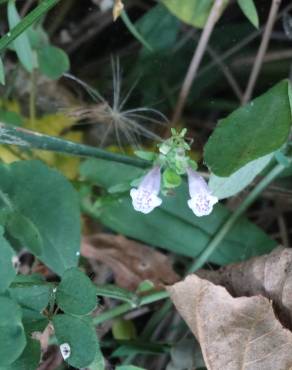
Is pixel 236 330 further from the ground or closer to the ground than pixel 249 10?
closer to the ground

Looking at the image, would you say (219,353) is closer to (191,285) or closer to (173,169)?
(191,285)

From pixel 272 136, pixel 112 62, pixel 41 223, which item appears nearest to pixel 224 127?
pixel 272 136

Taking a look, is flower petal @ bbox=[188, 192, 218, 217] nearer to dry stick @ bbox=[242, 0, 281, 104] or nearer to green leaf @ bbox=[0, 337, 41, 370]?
green leaf @ bbox=[0, 337, 41, 370]

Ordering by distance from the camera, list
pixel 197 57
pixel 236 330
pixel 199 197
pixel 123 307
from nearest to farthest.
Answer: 1. pixel 199 197
2. pixel 236 330
3. pixel 123 307
4. pixel 197 57

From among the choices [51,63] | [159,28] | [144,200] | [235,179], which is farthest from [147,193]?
[159,28]

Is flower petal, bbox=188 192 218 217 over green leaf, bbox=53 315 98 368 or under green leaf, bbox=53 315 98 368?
over

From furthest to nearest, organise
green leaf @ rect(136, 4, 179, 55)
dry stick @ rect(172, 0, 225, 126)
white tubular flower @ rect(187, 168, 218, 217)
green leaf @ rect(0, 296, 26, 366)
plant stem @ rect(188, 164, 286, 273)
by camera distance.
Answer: green leaf @ rect(136, 4, 179, 55) < dry stick @ rect(172, 0, 225, 126) < plant stem @ rect(188, 164, 286, 273) < white tubular flower @ rect(187, 168, 218, 217) < green leaf @ rect(0, 296, 26, 366)

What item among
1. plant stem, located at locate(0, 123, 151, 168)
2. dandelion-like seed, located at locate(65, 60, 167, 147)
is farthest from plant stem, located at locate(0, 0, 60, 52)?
dandelion-like seed, located at locate(65, 60, 167, 147)

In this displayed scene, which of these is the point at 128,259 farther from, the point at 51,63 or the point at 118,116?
the point at 51,63
